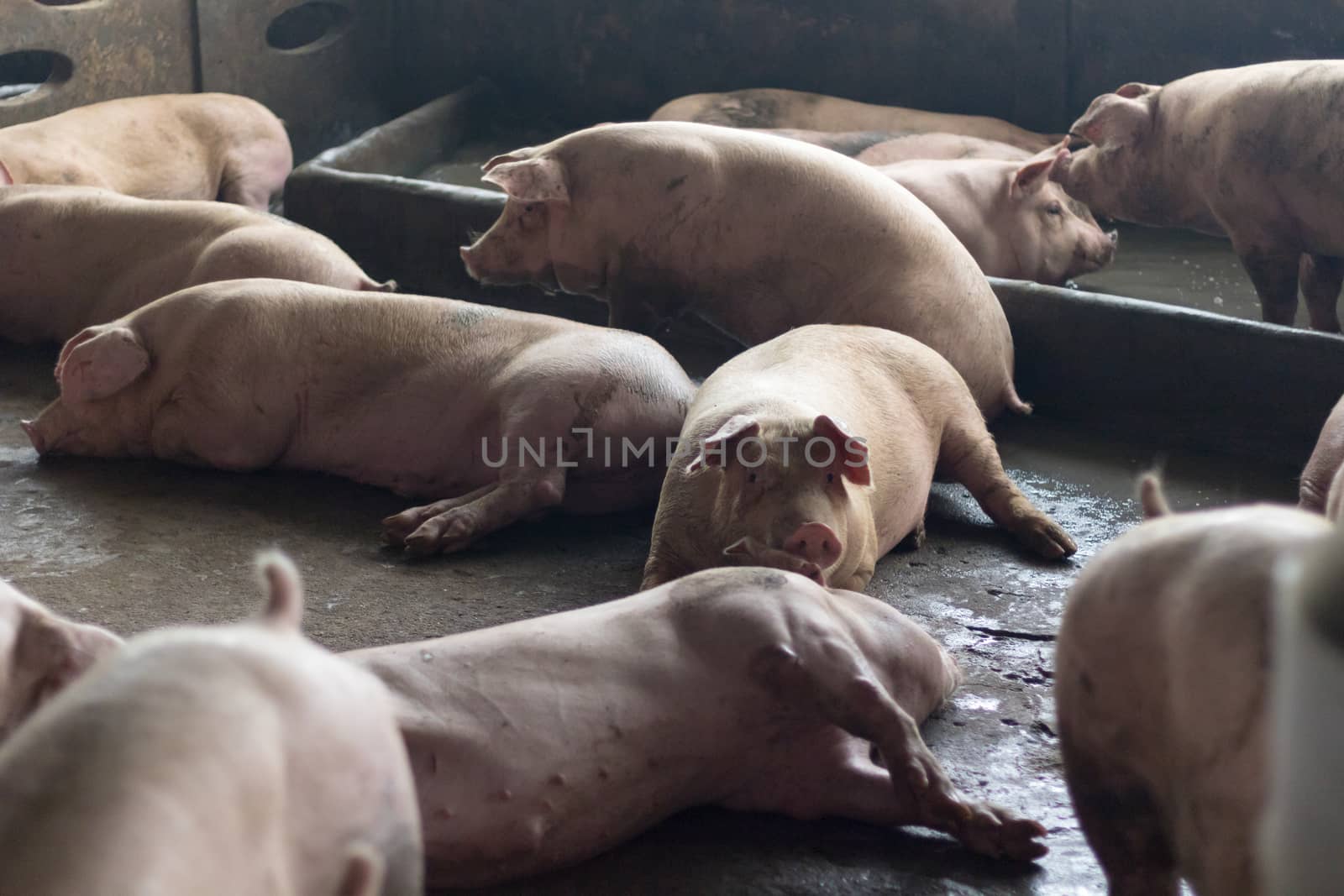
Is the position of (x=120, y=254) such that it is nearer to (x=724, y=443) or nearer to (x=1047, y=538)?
(x=724, y=443)

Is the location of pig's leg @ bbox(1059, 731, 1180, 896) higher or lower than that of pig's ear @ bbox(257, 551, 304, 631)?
lower

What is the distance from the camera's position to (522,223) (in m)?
5.30

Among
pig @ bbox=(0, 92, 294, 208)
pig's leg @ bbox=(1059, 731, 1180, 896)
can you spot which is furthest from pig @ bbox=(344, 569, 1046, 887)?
pig @ bbox=(0, 92, 294, 208)

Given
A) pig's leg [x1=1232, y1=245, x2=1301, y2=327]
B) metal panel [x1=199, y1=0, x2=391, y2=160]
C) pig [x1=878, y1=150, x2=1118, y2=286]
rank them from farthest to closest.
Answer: metal panel [x1=199, y1=0, x2=391, y2=160]
pig [x1=878, y1=150, x2=1118, y2=286]
pig's leg [x1=1232, y1=245, x2=1301, y2=327]

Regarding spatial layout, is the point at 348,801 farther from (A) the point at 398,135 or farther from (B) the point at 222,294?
(A) the point at 398,135

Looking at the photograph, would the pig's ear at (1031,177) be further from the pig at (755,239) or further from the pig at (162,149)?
the pig at (162,149)

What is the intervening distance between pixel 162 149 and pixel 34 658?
6.14 meters

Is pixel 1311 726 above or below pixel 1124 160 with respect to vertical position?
above

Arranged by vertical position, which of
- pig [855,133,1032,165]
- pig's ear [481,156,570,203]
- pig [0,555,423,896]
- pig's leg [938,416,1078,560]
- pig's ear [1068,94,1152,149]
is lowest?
pig's leg [938,416,1078,560]

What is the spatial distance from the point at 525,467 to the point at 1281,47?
5.73 meters

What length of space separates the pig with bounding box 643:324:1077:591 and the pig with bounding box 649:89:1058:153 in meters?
4.09

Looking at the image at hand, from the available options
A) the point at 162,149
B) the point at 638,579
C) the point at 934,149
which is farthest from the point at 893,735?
the point at 162,149

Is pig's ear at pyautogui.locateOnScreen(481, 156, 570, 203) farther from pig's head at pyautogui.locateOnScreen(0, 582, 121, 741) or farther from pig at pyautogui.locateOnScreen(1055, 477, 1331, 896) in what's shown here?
pig at pyautogui.locateOnScreen(1055, 477, 1331, 896)

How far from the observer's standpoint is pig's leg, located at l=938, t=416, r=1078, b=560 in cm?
421
